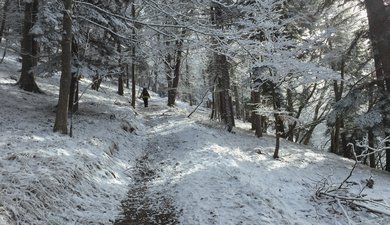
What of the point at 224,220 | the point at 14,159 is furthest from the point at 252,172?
the point at 14,159

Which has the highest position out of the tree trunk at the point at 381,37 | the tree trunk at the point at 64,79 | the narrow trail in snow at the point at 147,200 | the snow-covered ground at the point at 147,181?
the tree trunk at the point at 381,37

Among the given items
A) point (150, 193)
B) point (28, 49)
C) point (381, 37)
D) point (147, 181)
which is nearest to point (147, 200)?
point (150, 193)

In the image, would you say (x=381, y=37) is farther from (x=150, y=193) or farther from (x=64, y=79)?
(x=64, y=79)

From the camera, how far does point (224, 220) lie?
293 inches

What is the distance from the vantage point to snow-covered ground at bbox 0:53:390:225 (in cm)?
700

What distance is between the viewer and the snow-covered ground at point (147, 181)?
700 centimetres

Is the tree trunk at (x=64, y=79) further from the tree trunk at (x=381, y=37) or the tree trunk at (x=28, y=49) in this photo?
the tree trunk at (x=381, y=37)

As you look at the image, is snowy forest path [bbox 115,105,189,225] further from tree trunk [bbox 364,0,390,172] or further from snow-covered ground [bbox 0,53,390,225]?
tree trunk [bbox 364,0,390,172]

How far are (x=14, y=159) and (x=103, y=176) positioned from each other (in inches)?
94.8

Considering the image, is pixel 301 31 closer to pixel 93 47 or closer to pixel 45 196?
pixel 93 47

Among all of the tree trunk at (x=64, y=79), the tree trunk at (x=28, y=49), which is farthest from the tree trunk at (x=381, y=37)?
the tree trunk at (x=28, y=49)

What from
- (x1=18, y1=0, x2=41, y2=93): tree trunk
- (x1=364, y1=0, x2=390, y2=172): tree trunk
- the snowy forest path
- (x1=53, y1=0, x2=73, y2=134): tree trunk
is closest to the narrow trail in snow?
the snowy forest path

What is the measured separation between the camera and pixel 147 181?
10.2m

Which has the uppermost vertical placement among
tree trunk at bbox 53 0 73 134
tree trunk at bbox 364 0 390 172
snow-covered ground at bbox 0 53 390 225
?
tree trunk at bbox 364 0 390 172
